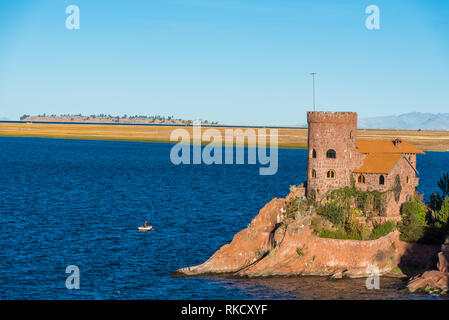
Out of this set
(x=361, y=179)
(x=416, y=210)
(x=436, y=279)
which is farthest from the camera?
(x=361, y=179)

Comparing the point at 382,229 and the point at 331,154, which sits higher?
the point at 331,154

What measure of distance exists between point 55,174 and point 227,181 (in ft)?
120

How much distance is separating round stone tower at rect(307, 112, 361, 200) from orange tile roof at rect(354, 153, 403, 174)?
83cm

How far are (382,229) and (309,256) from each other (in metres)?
7.16

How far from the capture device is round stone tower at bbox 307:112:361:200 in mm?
58531

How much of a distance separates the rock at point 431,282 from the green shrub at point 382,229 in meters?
6.99

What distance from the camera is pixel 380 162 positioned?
2344 inches

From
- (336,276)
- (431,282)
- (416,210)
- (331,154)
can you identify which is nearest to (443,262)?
(431,282)

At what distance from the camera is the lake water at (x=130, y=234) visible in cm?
4819

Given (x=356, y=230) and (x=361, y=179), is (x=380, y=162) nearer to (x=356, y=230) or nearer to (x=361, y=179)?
(x=361, y=179)

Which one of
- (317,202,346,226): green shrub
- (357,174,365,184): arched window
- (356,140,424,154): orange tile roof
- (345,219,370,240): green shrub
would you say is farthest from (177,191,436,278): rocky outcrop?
(356,140,424,154): orange tile roof

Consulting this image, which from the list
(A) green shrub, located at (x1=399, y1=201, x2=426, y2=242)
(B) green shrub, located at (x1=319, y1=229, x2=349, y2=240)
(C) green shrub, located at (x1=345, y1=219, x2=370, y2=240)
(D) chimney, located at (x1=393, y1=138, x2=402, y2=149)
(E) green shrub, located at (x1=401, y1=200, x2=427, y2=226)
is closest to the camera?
(B) green shrub, located at (x1=319, y1=229, x2=349, y2=240)

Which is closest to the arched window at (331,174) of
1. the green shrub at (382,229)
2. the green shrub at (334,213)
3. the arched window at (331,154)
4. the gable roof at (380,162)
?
the arched window at (331,154)

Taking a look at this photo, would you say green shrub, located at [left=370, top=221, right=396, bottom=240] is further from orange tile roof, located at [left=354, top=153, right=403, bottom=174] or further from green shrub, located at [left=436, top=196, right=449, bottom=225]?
orange tile roof, located at [left=354, top=153, right=403, bottom=174]
